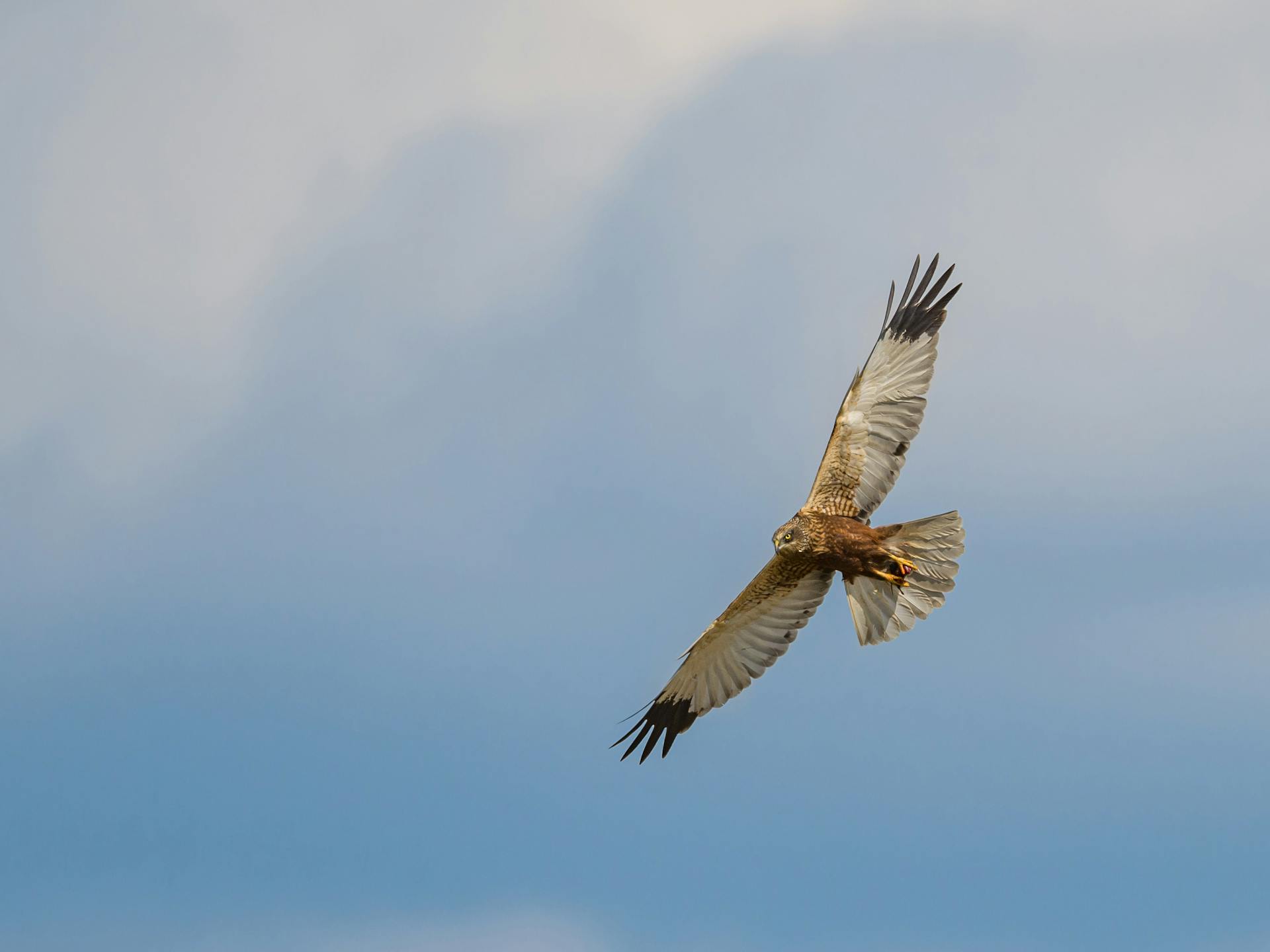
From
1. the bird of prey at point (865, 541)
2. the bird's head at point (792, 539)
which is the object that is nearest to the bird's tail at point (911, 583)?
the bird of prey at point (865, 541)

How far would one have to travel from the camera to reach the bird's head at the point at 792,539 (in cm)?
1423

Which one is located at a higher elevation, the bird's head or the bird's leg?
the bird's head

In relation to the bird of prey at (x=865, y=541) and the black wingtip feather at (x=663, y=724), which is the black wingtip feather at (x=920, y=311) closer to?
the bird of prey at (x=865, y=541)

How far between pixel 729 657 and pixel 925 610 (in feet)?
7.50

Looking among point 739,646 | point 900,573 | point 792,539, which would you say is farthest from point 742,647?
point 900,573

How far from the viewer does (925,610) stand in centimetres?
1465

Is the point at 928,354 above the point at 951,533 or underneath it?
above

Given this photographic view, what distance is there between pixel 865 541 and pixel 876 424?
1.29 metres

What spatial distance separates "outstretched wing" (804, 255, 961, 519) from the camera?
48.2ft

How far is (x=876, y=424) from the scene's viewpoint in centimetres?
1474

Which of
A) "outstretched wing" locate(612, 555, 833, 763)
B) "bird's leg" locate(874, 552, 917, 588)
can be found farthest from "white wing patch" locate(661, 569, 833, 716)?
"bird's leg" locate(874, 552, 917, 588)

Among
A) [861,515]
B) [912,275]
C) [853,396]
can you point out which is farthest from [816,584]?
[912,275]

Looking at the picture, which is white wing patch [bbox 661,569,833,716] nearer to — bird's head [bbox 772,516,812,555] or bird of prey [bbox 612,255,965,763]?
bird of prey [bbox 612,255,965,763]

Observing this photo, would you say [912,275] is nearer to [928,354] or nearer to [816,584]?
[928,354]
